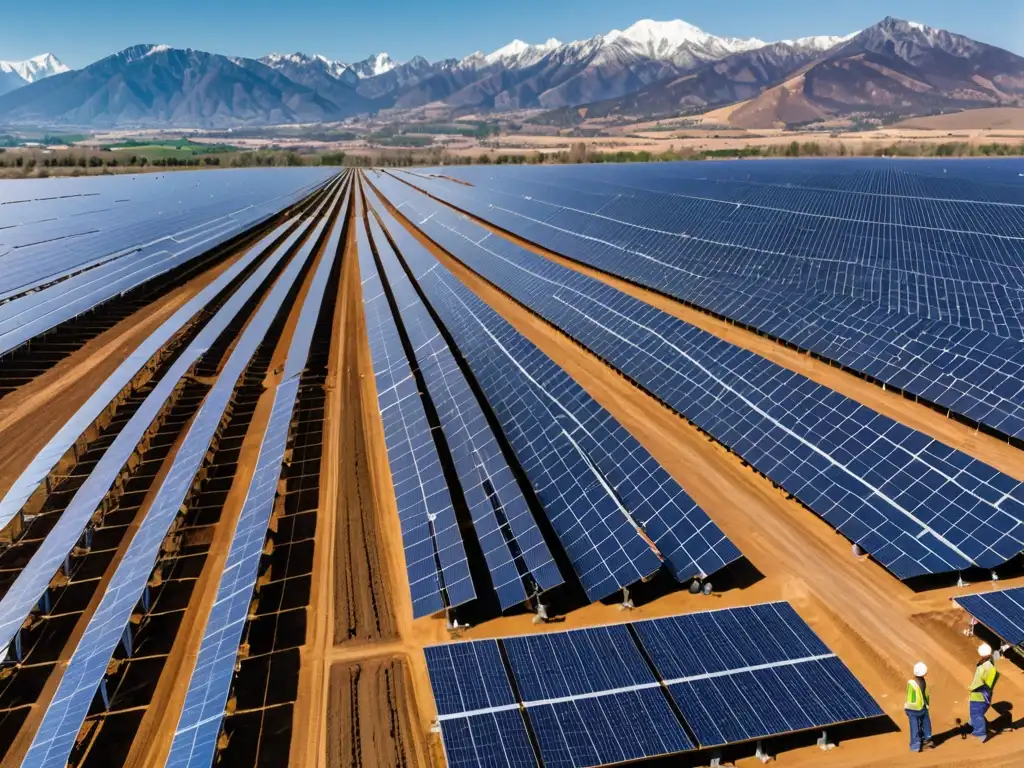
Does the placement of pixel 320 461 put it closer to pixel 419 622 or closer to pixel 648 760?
pixel 419 622

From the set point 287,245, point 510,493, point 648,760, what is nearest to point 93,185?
point 287,245

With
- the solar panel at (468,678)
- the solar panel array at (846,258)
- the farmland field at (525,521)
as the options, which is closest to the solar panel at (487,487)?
the farmland field at (525,521)

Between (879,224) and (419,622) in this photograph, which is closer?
(419,622)

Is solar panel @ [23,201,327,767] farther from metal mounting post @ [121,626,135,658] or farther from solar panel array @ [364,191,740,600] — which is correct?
solar panel array @ [364,191,740,600]

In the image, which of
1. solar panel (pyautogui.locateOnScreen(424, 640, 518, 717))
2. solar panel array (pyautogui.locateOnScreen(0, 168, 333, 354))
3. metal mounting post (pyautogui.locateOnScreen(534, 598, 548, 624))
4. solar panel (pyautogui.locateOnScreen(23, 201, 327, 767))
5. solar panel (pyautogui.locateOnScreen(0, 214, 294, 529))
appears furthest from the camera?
solar panel array (pyautogui.locateOnScreen(0, 168, 333, 354))

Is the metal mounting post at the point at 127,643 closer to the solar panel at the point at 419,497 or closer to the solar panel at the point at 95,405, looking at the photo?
the solar panel at the point at 419,497

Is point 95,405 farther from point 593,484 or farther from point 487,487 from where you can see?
point 593,484

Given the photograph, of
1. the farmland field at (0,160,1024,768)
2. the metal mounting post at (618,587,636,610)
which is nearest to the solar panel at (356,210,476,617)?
the farmland field at (0,160,1024,768)
